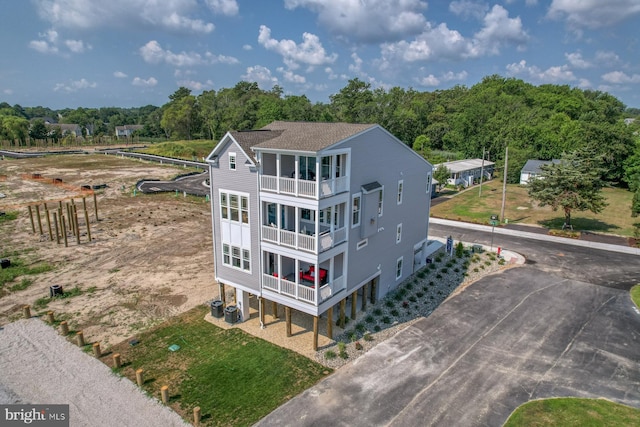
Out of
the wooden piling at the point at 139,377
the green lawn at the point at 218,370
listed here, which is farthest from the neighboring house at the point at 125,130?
the wooden piling at the point at 139,377

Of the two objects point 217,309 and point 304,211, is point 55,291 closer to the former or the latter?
point 217,309

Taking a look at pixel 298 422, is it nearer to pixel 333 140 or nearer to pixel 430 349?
pixel 430 349

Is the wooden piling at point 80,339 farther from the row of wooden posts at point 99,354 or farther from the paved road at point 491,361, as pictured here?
the paved road at point 491,361

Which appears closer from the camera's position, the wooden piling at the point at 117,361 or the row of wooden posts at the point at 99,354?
the row of wooden posts at the point at 99,354

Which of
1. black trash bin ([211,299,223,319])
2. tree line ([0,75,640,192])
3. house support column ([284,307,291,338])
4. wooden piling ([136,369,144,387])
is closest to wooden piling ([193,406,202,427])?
wooden piling ([136,369,144,387])

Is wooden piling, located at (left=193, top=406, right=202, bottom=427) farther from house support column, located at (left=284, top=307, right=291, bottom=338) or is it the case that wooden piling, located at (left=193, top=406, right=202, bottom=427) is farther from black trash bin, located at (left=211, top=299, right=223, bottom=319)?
black trash bin, located at (left=211, top=299, right=223, bottom=319)

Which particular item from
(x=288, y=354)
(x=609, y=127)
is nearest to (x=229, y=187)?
(x=288, y=354)

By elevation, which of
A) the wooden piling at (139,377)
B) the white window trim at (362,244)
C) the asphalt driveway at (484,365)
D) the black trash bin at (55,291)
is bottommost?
the asphalt driveway at (484,365)

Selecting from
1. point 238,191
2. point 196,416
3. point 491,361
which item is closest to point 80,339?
point 196,416
